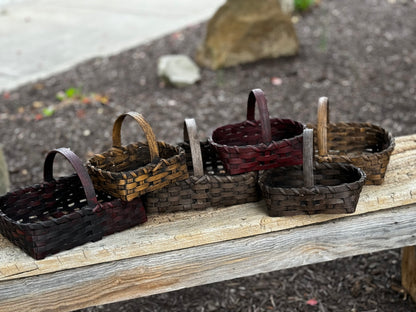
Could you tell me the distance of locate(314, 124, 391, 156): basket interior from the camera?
262cm

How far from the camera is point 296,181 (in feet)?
7.86

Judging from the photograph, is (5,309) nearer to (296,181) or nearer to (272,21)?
(296,181)

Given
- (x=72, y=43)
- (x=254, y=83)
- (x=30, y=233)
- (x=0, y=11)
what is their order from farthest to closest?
(x=0, y=11) → (x=72, y=43) → (x=254, y=83) → (x=30, y=233)

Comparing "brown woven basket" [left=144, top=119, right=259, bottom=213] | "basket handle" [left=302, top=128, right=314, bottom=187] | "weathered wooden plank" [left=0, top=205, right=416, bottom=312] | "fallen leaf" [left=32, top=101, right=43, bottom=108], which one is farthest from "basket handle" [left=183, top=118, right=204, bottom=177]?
"fallen leaf" [left=32, top=101, right=43, bottom=108]

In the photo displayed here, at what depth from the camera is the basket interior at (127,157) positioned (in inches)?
92.8

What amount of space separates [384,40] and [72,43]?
11.8ft

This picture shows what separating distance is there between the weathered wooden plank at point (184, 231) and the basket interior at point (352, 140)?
0.26 m

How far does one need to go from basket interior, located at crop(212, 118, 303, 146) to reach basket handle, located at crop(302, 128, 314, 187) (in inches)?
12.3

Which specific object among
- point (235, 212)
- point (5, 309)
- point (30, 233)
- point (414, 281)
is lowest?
point (414, 281)

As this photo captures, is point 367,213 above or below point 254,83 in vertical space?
above

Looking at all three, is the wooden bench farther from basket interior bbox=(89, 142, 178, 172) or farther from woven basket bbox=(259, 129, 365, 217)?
basket interior bbox=(89, 142, 178, 172)

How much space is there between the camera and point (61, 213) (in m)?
2.35

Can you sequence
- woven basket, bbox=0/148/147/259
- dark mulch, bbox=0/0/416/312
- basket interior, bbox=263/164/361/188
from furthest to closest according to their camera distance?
dark mulch, bbox=0/0/416/312
basket interior, bbox=263/164/361/188
woven basket, bbox=0/148/147/259

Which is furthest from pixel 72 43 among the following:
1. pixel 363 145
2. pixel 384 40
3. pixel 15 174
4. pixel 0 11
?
→ pixel 363 145
